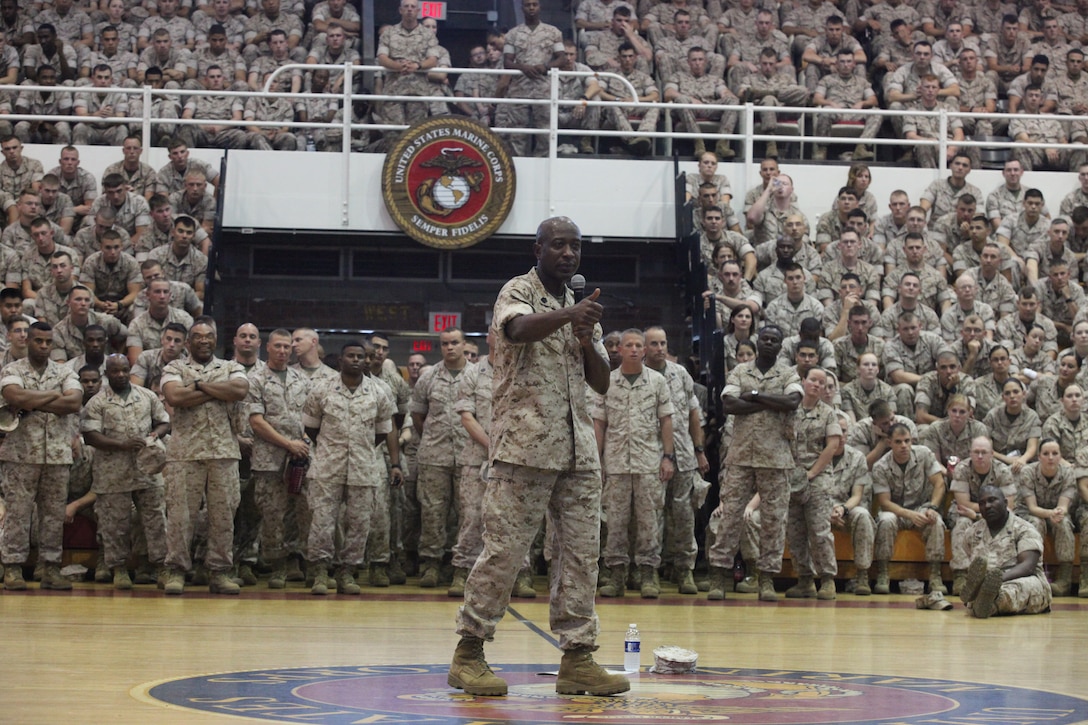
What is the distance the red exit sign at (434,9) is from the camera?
A: 64.6ft

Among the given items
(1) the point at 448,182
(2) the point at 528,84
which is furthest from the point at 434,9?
(1) the point at 448,182

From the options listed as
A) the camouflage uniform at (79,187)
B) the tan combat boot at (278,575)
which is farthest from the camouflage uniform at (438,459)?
the camouflage uniform at (79,187)

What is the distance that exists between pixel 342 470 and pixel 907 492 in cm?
447

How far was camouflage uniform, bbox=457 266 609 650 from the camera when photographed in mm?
6160

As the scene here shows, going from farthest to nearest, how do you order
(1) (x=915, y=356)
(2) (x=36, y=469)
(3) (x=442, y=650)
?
(1) (x=915, y=356), (2) (x=36, y=469), (3) (x=442, y=650)

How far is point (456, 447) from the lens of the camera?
39.7ft

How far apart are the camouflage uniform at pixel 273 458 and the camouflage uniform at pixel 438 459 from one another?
36.4 inches

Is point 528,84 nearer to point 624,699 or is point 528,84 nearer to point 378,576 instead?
point 378,576

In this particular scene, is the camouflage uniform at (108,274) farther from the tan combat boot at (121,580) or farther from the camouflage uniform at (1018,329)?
the camouflage uniform at (1018,329)

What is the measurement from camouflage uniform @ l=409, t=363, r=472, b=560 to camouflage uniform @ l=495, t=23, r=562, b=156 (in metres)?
4.74

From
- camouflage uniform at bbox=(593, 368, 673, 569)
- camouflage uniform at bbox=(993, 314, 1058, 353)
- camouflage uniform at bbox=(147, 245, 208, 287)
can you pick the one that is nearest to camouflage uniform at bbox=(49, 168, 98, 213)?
camouflage uniform at bbox=(147, 245, 208, 287)

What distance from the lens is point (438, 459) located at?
1211 centimetres

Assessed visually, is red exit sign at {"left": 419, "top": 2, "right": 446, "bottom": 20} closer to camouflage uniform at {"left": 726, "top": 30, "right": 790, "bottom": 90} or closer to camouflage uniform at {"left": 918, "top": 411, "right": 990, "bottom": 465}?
camouflage uniform at {"left": 726, "top": 30, "right": 790, "bottom": 90}

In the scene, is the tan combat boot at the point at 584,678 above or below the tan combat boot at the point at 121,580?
above
